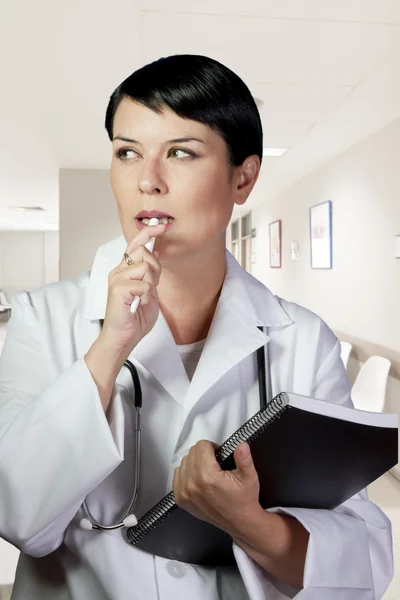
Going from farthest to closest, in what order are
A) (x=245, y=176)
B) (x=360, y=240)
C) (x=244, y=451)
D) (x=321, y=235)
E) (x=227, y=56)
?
(x=321, y=235)
(x=360, y=240)
(x=227, y=56)
(x=245, y=176)
(x=244, y=451)

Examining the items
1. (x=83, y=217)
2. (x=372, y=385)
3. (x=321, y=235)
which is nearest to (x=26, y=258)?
(x=83, y=217)

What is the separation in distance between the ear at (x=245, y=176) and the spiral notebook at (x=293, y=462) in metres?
0.52

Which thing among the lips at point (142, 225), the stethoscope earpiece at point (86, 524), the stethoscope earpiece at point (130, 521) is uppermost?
the lips at point (142, 225)

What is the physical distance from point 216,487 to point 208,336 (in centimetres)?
35

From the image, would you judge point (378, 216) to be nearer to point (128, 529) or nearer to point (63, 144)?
point (63, 144)

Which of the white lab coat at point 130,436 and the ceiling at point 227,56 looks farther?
the ceiling at point 227,56

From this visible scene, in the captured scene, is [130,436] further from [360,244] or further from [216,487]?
[360,244]

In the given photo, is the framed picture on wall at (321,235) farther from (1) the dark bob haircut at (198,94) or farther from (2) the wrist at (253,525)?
(2) the wrist at (253,525)

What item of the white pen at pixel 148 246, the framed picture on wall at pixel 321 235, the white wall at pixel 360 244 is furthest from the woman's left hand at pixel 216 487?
the framed picture on wall at pixel 321 235

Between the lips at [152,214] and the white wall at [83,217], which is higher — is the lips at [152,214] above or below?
below

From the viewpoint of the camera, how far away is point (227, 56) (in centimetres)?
269

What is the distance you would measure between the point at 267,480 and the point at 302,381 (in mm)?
271

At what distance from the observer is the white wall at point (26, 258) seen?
682 inches

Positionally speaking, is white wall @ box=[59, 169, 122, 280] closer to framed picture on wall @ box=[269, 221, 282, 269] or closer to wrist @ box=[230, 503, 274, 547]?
framed picture on wall @ box=[269, 221, 282, 269]
